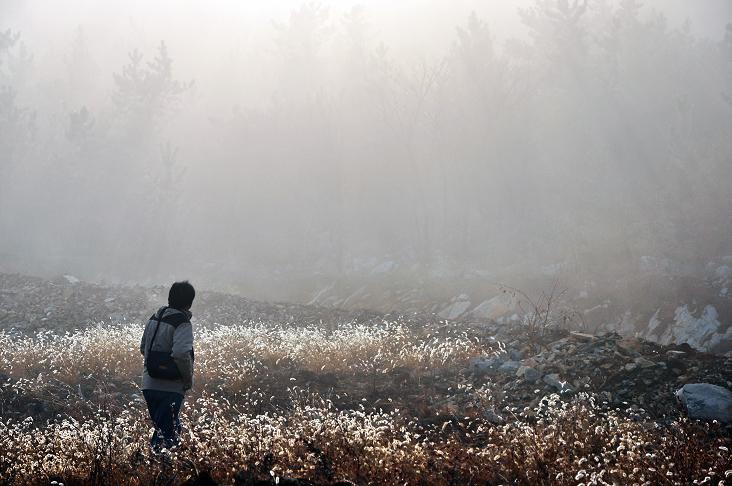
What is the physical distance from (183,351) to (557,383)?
18.1 feet

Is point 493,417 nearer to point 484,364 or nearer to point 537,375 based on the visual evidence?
point 537,375

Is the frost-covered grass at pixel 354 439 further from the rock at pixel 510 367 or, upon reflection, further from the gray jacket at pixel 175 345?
the rock at pixel 510 367

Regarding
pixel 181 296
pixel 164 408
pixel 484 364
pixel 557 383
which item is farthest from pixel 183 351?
pixel 484 364

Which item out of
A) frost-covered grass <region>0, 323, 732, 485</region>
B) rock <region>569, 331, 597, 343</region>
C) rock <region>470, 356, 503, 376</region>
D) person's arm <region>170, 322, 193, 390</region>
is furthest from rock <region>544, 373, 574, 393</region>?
person's arm <region>170, 322, 193, 390</region>

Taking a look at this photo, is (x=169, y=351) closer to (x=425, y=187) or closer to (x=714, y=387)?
(x=714, y=387)

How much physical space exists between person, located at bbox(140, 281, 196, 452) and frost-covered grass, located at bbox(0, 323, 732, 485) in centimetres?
32

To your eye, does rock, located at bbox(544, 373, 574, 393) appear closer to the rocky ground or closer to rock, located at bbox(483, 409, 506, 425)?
the rocky ground

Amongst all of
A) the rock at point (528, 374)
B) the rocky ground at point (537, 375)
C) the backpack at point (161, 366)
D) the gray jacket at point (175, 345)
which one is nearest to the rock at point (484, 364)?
the rocky ground at point (537, 375)

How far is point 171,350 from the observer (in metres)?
6.06

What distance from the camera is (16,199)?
51.7 metres

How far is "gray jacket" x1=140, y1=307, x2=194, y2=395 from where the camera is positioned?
19.7 feet

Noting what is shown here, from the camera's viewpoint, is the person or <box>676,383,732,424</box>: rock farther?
<box>676,383,732,424</box>: rock

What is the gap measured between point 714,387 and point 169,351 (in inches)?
261

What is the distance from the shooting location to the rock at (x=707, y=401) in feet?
22.4
